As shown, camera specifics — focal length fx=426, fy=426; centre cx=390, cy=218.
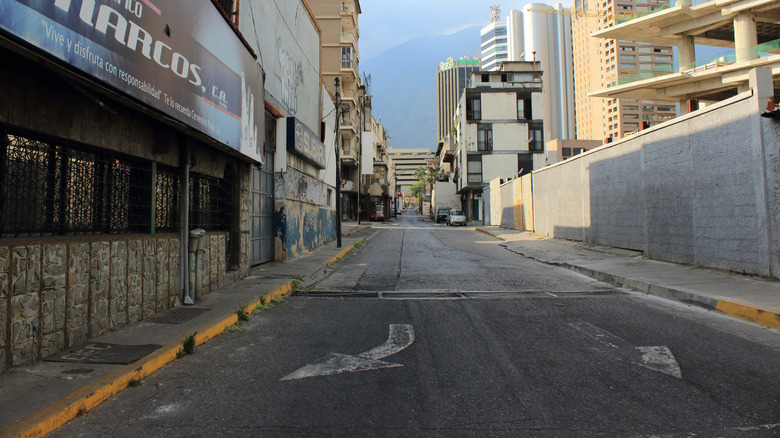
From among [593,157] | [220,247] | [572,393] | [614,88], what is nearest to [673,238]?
[593,157]

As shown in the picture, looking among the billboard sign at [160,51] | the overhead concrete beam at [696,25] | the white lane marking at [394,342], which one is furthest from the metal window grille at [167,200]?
the overhead concrete beam at [696,25]

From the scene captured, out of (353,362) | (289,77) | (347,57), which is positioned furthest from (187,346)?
(347,57)

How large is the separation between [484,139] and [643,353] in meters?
50.9

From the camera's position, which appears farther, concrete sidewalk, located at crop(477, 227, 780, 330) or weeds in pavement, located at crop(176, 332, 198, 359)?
A: concrete sidewalk, located at crop(477, 227, 780, 330)

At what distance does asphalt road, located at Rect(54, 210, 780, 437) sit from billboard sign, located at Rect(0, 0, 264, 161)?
2.97 meters

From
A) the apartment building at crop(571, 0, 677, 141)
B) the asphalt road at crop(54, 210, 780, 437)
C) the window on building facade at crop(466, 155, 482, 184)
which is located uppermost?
the apartment building at crop(571, 0, 677, 141)

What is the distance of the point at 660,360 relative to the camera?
4.20 meters

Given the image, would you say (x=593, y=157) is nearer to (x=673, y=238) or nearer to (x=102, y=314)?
(x=673, y=238)

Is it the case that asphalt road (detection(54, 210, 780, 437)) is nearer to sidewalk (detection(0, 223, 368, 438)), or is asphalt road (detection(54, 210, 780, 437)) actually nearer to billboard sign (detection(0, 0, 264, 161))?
sidewalk (detection(0, 223, 368, 438))

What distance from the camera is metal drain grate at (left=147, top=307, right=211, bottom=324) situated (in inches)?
224

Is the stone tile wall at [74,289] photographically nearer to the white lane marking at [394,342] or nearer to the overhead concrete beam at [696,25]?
the white lane marking at [394,342]

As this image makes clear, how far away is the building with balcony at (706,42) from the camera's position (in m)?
34.2

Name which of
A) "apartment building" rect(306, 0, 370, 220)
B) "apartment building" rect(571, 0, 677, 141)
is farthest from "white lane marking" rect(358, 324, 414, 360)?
"apartment building" rect(571, 0, 677, 141)

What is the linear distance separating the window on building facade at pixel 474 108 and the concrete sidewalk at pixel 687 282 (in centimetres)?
4178
